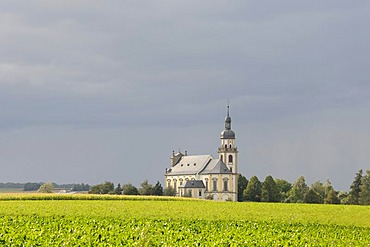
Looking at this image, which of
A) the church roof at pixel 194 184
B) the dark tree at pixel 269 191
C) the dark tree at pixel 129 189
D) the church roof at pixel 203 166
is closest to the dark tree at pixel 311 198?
the dark tree at pixel 269 191

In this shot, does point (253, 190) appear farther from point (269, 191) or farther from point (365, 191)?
point (365, 191)

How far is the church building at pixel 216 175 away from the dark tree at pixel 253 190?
349 inches

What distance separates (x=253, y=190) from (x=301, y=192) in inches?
505

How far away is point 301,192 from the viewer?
163 m

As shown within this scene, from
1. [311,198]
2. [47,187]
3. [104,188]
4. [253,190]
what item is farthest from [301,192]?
[47,187]

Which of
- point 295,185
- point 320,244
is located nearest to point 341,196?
point 295,185

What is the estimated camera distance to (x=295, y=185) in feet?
555

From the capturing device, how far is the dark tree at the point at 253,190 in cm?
16696

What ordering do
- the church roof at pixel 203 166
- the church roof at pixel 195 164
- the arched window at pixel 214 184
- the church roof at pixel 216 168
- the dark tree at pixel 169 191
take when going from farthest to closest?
the church roof at pixel 195 164 < the church roof at pixel 203 166 < the arched window at pixel 214 184 < the church roof at pixel 216 168 < the dark tree at pixel 169 191

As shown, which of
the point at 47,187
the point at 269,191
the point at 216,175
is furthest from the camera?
the point at 216,175

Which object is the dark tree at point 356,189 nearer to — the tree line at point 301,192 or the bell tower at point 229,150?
the tree line at point 301,192

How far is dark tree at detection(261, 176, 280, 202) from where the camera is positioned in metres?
160

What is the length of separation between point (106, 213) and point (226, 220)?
9037 mm

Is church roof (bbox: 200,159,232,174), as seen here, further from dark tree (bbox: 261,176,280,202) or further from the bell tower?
dark tree (bbox: 261,176,280,202)
